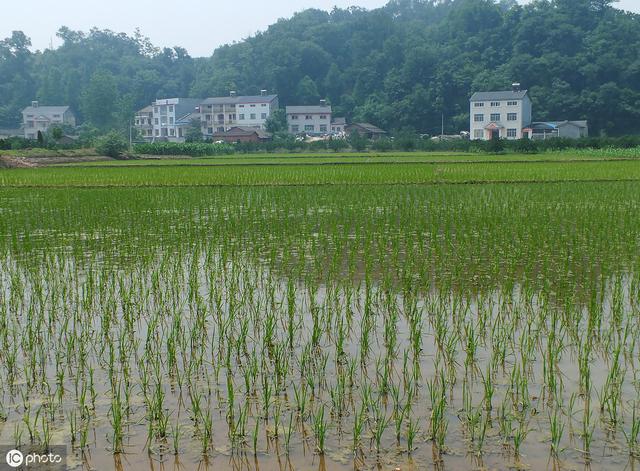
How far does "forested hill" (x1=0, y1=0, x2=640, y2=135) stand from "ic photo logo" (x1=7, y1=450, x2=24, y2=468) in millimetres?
66041

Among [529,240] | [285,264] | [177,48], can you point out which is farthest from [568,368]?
[177,48]

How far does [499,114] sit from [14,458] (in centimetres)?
6280

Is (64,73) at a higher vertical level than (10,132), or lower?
higher

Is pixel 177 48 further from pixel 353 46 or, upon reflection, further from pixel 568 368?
pixel 568 368

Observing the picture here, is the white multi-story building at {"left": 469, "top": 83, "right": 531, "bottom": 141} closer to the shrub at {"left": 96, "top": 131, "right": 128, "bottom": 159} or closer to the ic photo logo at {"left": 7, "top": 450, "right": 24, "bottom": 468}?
the shrub at {"left": 96, "top": 131, "right": 128, "bottom": 159}

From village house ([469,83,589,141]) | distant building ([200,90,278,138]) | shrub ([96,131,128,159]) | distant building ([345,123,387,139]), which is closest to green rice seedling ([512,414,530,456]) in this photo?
shrub ([96,131,128,159])

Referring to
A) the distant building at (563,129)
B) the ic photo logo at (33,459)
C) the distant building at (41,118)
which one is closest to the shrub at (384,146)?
the distant building at (563,129)

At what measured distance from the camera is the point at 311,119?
248 ft

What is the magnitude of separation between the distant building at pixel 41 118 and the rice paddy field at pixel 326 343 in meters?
77.5

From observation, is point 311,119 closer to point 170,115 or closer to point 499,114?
point 170,115

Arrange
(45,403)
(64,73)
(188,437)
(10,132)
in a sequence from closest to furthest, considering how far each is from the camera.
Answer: (188,437)
(45,403)
(10,132)
(64,73)

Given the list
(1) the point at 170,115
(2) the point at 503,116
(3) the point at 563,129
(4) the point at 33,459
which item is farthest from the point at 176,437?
(1) the point at 170,115

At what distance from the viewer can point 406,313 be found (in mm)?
6402

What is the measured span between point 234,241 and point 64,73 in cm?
10086
